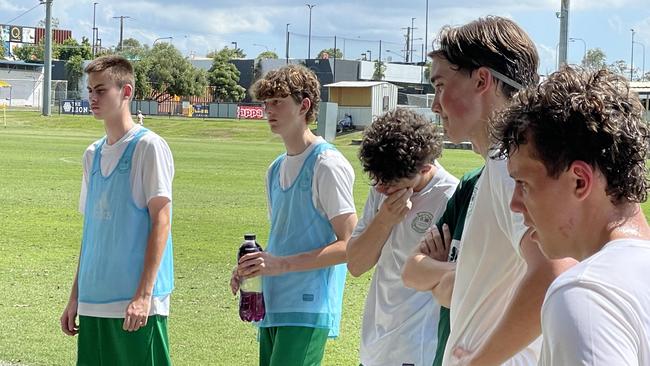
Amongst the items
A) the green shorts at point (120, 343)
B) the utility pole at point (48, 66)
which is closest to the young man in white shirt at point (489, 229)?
the green shorts at point (120, 343)

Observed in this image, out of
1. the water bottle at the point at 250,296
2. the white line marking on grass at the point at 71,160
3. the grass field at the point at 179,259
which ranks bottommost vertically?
the grass field at the point at 179,259

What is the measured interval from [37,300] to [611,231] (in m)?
8.56

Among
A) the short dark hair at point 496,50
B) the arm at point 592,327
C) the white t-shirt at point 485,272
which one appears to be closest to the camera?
the arm at point 592,327

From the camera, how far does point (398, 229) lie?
412 centimetres

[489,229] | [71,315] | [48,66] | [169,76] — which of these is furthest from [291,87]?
[169,76]

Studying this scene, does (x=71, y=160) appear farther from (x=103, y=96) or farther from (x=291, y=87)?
(x=291, y=87)

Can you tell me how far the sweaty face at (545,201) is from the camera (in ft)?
5.90

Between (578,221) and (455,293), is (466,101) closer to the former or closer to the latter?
(455,293)

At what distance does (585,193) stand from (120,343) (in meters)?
3.52

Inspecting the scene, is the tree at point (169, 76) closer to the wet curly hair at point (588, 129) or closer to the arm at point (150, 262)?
the arm at point (150, 262)

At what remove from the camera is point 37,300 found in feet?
31.2

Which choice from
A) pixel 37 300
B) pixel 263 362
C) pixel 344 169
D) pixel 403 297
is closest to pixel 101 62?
pixel 344 169

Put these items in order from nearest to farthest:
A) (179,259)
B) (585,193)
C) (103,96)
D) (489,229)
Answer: (585,193) → (489,229) → (103,96) → (179,259)

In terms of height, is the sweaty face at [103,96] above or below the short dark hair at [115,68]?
below
